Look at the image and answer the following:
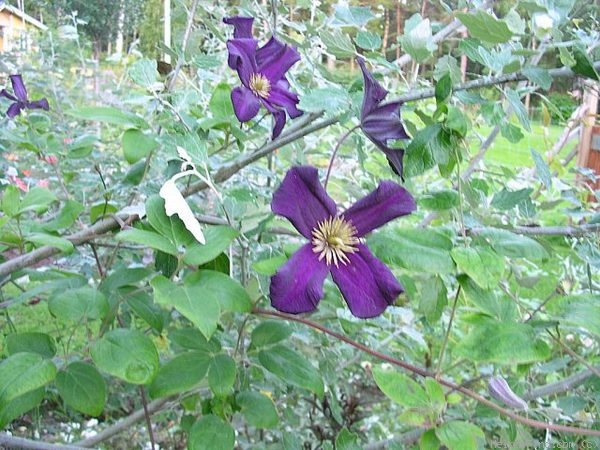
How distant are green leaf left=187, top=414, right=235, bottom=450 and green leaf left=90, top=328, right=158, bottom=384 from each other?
0.17 m

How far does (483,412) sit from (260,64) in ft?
1.89

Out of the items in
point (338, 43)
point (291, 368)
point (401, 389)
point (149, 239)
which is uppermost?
point (338, 43)

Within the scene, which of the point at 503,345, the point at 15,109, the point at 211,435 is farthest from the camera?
the point at 15,109

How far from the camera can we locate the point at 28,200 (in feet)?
2.90

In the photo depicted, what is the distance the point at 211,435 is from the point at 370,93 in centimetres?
42

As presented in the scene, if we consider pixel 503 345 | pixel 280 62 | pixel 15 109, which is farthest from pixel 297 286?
pixel 15 109

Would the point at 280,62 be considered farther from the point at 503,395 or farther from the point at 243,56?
the point at 503,395

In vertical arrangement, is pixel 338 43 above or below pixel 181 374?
above

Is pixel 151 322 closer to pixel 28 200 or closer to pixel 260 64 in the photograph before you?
pixel 28 200

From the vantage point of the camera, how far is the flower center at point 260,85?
0.85 meters

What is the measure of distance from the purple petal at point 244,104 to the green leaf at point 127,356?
0.28 metres

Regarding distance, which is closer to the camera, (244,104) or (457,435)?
(457,435)

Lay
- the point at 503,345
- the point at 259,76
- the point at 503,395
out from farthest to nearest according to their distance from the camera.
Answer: the point at 259,76
the point at 503,395
the point at 503,345

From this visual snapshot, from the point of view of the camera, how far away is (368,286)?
24.0 inches
